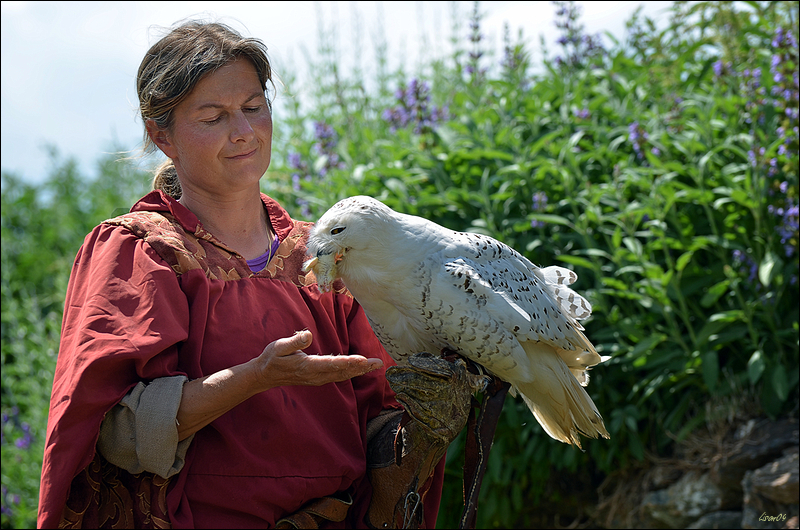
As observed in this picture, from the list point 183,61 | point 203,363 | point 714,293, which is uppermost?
point 183,61

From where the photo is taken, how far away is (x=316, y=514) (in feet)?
5.51

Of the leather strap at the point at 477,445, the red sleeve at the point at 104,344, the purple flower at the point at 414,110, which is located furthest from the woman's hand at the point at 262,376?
the purple flower at the point at 414,110

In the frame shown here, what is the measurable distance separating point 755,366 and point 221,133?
2.59 meters

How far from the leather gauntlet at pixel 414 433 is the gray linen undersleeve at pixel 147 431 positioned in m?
0.56

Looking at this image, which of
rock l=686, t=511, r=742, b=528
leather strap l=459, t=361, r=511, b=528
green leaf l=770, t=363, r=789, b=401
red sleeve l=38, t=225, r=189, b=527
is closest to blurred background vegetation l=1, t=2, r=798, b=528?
green leaf l=770, t=363, r=789, b=401

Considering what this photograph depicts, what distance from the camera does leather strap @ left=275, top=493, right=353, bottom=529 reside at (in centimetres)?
165

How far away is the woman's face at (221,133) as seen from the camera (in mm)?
1722

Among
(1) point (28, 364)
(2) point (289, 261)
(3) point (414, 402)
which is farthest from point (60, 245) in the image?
(3) point (414, 402)

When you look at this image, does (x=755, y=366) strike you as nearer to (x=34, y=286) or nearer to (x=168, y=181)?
(x=168, y=181)

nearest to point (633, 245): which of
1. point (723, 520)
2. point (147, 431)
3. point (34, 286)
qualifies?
point (723, 520)

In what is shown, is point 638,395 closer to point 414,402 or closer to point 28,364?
point 414,402

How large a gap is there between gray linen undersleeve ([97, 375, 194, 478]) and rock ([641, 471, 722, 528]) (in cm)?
263

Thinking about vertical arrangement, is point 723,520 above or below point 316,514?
below

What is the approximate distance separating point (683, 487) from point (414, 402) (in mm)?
2183
